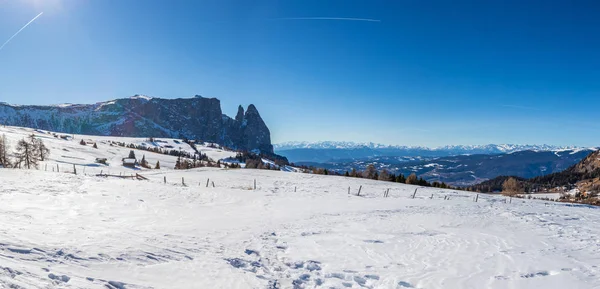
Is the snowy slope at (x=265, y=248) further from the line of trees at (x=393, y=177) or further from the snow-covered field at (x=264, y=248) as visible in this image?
the line of trees at (x=393, y=177)

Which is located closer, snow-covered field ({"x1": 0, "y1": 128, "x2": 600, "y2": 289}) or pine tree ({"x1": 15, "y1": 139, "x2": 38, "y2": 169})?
snow-covered field ({"x1": 0, "y1": 128, "x2": 600, "y2": 289})

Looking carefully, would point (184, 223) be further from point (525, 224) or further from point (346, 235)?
point (525, 224)

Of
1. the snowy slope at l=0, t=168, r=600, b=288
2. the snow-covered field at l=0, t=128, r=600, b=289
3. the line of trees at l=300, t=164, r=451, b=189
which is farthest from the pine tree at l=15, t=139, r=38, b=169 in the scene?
the line of trees at l=300, t=164, r=451, b=189

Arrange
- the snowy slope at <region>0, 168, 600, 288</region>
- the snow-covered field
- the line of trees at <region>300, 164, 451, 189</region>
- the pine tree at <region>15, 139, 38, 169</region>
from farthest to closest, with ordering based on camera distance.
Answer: the line of trees at <region>300, 164, 451, 189</region>, the pine tree at <region>15, 139, 38, 169</region>, the snowy slope at <region>0, 168, 600, 288</region>, the snow-covered field

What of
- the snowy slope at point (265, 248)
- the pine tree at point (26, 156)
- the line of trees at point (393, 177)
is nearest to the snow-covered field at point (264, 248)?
the snowy slope at point (265, 248)

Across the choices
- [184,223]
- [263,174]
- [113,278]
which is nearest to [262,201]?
[184,223]

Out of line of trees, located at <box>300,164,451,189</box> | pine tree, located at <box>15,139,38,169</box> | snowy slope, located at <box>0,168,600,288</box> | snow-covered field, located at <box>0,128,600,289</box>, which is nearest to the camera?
snow-covered field, located at <box>0,128,600,289</box>

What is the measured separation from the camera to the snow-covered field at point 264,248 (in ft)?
31.6

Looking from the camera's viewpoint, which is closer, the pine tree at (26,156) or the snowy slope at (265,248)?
the snowy slope at (265,248)

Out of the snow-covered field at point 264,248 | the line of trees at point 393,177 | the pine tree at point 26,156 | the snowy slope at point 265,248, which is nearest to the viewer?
the snow-covered field at point 264,248

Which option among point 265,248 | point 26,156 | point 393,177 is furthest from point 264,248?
point 393,177

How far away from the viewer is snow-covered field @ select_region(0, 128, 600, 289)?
962 centimetres

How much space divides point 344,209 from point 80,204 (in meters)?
22.7

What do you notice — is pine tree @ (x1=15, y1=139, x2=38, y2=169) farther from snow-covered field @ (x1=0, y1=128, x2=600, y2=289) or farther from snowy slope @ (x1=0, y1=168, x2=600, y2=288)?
snowy slope @ (x1=0, y1=168, x2=600, y2=288)
